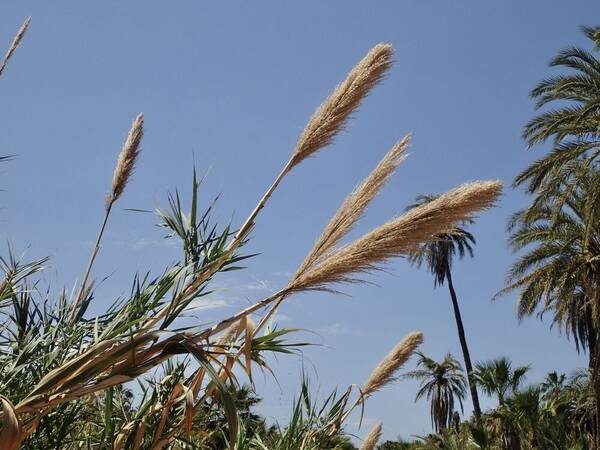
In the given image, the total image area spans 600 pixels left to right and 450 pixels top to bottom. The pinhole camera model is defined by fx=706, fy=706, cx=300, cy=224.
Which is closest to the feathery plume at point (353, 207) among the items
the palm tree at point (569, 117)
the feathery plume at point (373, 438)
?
the feathery plume at point (373, 438)

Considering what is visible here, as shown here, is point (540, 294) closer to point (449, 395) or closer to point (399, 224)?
point (399, 224)

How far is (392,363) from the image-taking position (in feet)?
15.2

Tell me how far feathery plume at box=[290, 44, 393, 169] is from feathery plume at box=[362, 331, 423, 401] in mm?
1968

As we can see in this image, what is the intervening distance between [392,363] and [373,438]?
4.57ft

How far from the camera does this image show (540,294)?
2025 cm

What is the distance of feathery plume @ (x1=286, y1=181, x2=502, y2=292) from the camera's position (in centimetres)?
254

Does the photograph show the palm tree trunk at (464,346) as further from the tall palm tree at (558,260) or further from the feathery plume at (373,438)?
the feathery plume at (373,438)

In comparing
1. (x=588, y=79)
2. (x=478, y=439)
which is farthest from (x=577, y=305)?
(x=588, y=79)

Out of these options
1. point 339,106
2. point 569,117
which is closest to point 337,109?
point 339,106

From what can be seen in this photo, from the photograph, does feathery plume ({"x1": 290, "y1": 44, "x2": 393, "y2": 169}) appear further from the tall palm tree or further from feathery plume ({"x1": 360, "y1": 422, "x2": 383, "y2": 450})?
the tall palm tree

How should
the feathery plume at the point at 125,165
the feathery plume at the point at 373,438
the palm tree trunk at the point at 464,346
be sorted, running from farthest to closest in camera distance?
1. the palm tree trunk at the point at 464,346
2. the feathery plume at the point at 373,438
3. the feathery plume at the point at 125,165

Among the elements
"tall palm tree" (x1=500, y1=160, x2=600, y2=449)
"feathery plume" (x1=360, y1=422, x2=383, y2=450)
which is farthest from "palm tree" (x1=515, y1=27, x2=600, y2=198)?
"feathery plume" (x1=360, y1=422, x2=383, y2=450)

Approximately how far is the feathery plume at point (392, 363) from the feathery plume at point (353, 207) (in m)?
1.83

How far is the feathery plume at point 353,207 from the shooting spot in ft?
9.00
